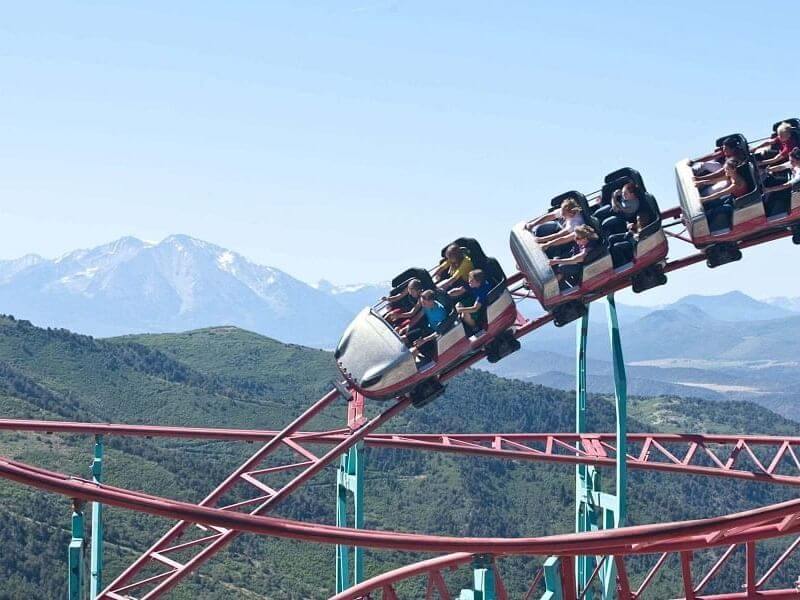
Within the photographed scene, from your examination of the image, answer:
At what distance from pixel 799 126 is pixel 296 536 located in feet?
31.7

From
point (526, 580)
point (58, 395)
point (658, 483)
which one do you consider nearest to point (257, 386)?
point (58, 395)

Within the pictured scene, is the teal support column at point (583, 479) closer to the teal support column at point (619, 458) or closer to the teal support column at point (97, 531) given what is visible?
the teal support column at point (619, 458)

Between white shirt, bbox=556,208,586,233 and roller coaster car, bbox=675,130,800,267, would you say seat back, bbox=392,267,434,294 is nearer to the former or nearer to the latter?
white shirt, bbox=556,208,586,233

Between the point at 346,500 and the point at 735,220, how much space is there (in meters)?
6.75

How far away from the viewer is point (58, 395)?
95.3m

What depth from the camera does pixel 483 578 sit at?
44.5ft

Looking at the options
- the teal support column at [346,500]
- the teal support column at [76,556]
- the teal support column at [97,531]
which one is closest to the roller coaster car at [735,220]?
the teal support column at [346,500]

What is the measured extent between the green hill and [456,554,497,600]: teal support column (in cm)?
3845

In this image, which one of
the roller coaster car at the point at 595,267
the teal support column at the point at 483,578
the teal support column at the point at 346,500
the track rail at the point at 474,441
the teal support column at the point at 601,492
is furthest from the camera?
the track rail at the point at 474,441

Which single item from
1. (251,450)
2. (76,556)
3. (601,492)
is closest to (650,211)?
(601,492)

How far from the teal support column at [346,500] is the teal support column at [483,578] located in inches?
→ 154

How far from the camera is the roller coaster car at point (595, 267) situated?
Result: 17.2 m

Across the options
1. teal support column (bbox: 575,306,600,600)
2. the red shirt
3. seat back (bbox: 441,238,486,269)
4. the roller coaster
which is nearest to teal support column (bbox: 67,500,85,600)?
the roller coaster

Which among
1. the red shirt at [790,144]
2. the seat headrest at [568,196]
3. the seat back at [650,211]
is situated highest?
the red shirt at [790,144]
